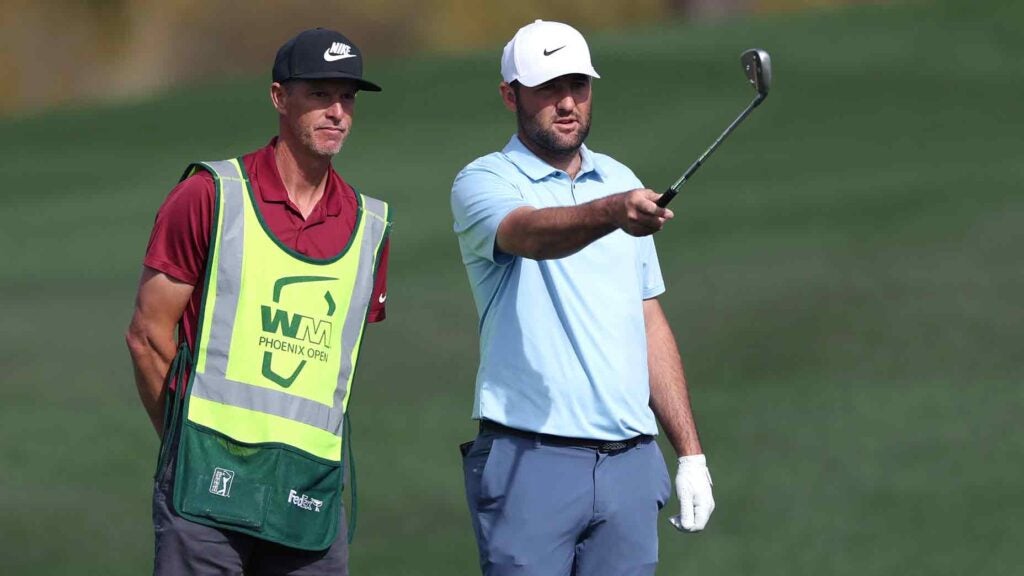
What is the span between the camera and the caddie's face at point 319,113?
5.72 meters

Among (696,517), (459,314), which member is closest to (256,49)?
(459,314)

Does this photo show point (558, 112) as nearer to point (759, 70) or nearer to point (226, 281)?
point (759, 70)

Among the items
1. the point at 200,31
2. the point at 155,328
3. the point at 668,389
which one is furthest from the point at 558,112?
the point at 200,31

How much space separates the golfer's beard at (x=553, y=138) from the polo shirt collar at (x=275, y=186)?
568 mm

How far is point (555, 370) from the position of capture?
5672mm

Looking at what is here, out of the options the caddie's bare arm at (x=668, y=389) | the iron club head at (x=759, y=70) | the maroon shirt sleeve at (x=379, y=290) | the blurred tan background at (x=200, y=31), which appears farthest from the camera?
the blurred tan background at (x=200, y=31)

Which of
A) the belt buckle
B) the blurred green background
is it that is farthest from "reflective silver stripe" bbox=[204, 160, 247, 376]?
the blurred green background

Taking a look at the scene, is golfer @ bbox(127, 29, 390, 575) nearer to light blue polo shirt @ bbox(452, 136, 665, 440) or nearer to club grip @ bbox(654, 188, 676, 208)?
light blue polo shirt @ bbox(452, 136, 665, 440)

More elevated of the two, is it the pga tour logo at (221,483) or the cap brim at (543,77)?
the cap brim at (543,77)

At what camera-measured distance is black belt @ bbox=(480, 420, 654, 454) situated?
225 inches

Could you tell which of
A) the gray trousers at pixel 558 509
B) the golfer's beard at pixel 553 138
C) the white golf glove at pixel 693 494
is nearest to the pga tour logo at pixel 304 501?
the gray trousers at pixel 558 509

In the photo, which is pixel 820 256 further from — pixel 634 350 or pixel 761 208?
pixel 634 350

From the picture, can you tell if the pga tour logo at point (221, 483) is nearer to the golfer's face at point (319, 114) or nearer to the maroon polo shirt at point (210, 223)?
the maroon polo shirt at point (210, 223)

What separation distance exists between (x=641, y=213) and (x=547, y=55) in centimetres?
103
